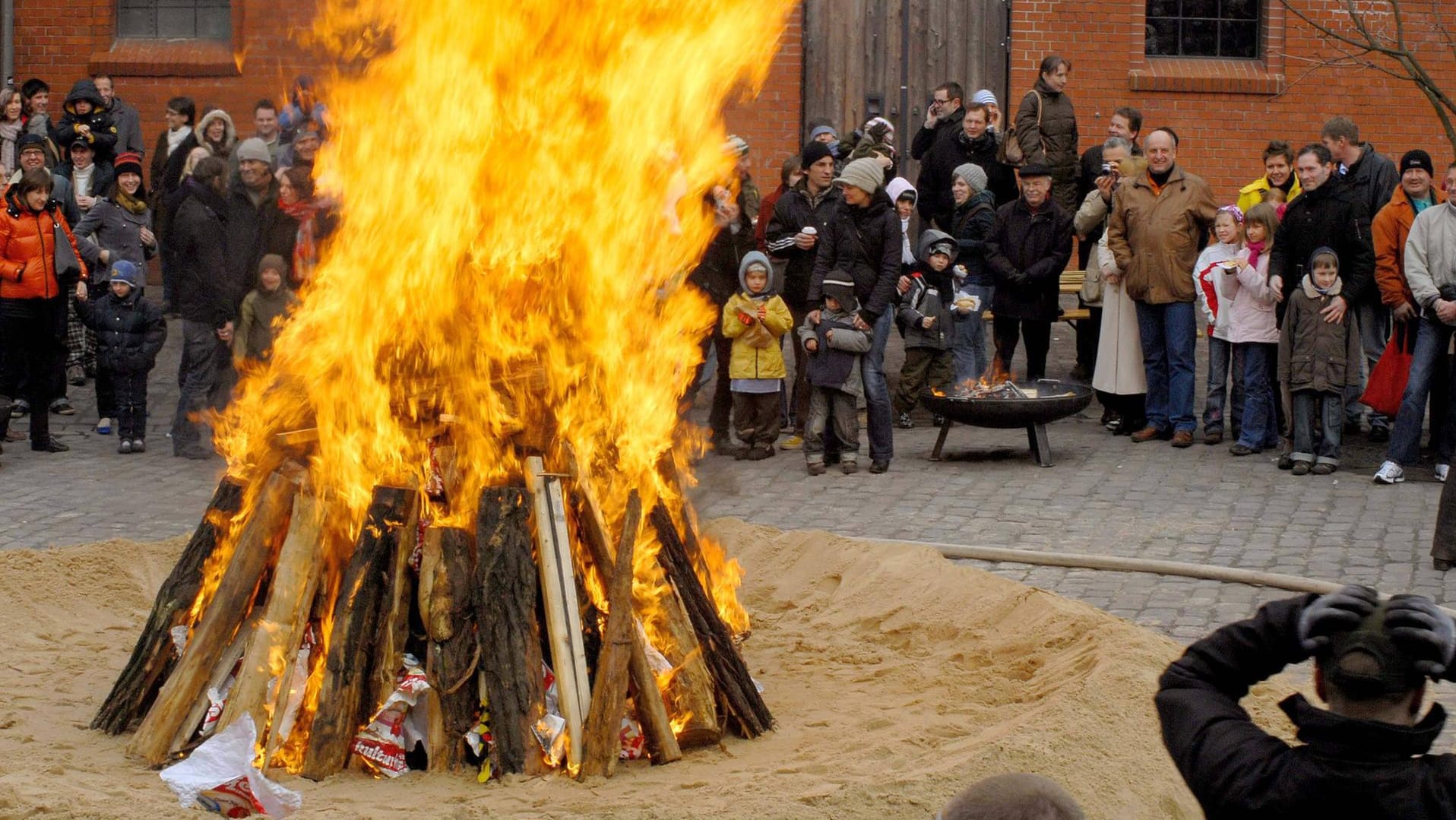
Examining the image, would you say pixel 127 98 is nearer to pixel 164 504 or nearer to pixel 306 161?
pixel 306 161

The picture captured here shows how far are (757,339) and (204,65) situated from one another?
8.58 metres

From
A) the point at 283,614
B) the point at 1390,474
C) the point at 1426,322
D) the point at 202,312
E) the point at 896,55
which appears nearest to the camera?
the point at 283,614

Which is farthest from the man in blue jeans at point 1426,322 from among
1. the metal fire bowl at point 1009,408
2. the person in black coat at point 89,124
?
the person in black coat at point 89,124

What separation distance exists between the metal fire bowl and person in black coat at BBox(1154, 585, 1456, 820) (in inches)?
363

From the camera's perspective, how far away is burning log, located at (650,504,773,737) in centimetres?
684

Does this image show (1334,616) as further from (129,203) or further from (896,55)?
(896,55)

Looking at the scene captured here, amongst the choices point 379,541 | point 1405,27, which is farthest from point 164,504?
point 1405,27

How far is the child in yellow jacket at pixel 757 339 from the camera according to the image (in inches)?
505

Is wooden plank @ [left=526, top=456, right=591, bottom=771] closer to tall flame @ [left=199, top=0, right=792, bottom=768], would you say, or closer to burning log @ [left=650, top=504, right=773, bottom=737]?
tall flame @ [left=199, top=0, right=792, bottom=768]

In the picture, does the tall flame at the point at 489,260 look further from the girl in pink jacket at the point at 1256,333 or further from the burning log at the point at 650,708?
the girl in pink jacket at the point at 1256,333

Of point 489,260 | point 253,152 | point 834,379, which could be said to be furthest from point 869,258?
point 489,260

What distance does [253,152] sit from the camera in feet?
44.5

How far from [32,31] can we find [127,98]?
1.29 metres

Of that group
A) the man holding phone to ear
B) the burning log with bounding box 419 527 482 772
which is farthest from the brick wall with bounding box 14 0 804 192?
the burning log with bounding box 419 527 482 772
